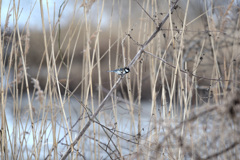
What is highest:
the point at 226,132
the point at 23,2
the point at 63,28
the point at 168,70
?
the point at 23,2

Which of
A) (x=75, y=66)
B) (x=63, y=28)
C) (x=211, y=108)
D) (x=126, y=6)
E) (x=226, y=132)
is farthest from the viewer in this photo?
(x=75, y=66)

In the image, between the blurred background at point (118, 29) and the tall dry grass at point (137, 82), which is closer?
the tall dry grass at point (137, 82)

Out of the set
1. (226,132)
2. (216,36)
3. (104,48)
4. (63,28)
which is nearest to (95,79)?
(104,48)

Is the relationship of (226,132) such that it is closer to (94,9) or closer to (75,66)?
(94,9)

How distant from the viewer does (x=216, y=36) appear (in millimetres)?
1051

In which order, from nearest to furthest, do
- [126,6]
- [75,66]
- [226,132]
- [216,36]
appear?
[226,132] < [216,36] < [126,6] < [75,66]

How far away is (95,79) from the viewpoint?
1.50 meters

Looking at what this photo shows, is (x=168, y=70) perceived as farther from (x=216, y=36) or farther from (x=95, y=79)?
(x=95, y=79)

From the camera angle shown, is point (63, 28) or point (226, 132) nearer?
point (226, 132)

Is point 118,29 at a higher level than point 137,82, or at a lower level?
higher

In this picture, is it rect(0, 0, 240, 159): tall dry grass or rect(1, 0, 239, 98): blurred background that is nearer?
rect(0, 0, 240, 159): tall dry grass

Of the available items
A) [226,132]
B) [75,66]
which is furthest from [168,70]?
[226,132]

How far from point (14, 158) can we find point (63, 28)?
0.72m

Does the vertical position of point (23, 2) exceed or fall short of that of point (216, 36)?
it exceeds it
